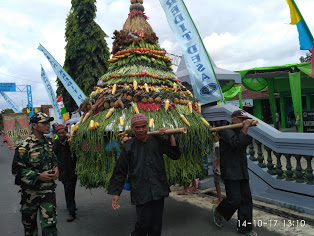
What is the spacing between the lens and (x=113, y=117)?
3535 millimetres

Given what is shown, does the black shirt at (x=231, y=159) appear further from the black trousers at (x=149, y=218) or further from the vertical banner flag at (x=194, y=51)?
the vertical banner flag at (x=194, y=51)

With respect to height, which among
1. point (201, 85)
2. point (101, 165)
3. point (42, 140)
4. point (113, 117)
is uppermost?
point (201, 85)

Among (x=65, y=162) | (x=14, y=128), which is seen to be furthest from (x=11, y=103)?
(x=65, y=162)

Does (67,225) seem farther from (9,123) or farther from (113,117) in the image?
(9,123)

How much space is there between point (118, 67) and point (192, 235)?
280 centimetres

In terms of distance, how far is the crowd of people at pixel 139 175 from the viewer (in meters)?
2.88

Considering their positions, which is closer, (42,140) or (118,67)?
(42,140)

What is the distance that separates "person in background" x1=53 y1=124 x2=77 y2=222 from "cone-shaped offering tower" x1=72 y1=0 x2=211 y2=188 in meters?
1.03

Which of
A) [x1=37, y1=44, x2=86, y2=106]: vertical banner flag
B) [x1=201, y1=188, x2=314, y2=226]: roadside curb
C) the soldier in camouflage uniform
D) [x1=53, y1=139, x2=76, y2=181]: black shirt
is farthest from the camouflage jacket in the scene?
[x1=37, y1=44, x2=86, y2=106]: vertical banner flag

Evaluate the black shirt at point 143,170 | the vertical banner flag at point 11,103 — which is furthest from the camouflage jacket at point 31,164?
the vertical banner flag at point 11,103

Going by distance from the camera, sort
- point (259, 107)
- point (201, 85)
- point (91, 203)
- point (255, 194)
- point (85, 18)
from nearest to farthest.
→ point (255, 194) < point (201, 85) < point (91, 203) < point (85, 18) < point (259, 107)

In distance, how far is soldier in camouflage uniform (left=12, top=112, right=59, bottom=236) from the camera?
312 centimetres

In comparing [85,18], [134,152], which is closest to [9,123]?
[85,18]

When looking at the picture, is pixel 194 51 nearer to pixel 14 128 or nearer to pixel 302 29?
pixel 302 29
